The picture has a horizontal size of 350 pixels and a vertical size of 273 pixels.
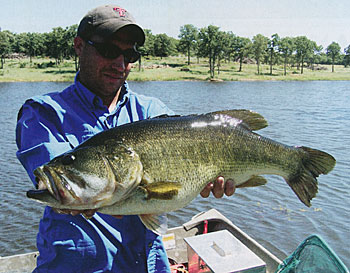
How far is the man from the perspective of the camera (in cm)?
239

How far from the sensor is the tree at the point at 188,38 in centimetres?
10162

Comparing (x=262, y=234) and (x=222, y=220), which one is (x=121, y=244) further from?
(x=262, y=234)

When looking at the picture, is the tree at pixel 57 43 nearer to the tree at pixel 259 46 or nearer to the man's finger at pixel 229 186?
the tree at pixel 259 46

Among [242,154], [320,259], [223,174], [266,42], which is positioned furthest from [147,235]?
[266,42]

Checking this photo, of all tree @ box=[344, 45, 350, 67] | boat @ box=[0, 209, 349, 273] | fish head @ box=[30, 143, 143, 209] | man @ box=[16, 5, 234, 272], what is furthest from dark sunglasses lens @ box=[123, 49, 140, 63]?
tree @ box=[344, 45, 350, 67]

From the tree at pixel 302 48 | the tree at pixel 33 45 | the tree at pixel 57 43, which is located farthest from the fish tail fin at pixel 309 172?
the tree at pixel 302 48

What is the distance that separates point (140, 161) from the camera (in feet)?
7.59

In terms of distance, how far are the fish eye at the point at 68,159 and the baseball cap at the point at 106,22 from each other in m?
1.03

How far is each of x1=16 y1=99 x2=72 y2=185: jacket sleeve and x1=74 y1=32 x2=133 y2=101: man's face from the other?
1.56 feet

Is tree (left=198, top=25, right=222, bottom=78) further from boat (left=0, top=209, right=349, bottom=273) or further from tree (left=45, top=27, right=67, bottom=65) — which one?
boat (left=0, top=209, right=349, bottom=273)

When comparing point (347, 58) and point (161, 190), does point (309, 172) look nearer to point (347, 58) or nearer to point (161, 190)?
point (161, 190)

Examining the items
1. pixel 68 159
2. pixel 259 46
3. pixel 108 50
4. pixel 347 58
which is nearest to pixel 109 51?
pixel 108 50

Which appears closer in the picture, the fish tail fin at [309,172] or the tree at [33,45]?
the fish tail fin at [309,172]

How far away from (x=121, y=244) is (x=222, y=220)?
13.8ft
